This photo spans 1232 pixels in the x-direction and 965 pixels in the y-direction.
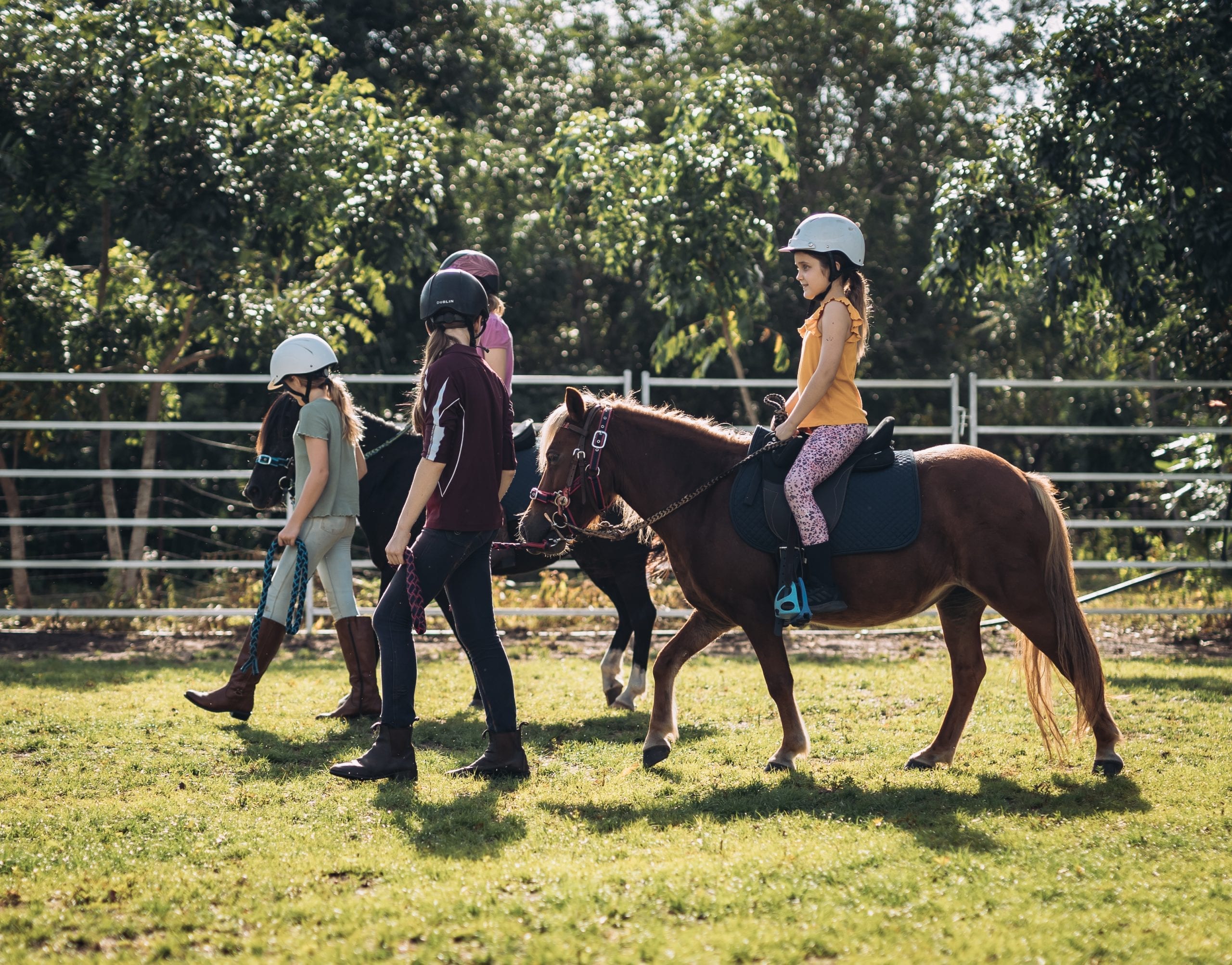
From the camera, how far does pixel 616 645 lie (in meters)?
7.61

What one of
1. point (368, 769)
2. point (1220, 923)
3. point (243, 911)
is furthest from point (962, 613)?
point (243, 911)

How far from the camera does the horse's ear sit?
18.4 feet

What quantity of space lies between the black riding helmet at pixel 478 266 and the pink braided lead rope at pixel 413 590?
2.18 meters

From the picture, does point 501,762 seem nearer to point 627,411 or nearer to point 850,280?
point 627,411

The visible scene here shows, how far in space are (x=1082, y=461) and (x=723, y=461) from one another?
1711cm

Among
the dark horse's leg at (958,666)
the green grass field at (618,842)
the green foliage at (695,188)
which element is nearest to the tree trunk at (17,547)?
the green grass field at (618,842)

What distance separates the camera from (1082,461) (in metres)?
20.9

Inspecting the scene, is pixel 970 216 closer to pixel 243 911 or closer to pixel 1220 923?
pixel 1220 923

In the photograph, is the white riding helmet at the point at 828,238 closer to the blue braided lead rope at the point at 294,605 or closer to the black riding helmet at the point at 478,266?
the black riding helmet at the point at 478,266

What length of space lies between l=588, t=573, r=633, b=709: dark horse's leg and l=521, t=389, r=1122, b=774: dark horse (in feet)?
5.27

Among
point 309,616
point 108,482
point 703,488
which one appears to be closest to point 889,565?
point 703,488

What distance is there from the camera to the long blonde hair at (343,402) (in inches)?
254

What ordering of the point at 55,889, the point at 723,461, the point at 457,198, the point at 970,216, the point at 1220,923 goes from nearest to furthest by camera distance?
the point at 1220,923, the point at 55,889, the point at 723,461, the point at 970,216, the point at 457,198

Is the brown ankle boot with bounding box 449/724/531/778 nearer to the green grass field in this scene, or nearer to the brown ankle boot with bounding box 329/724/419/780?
the green grass field
